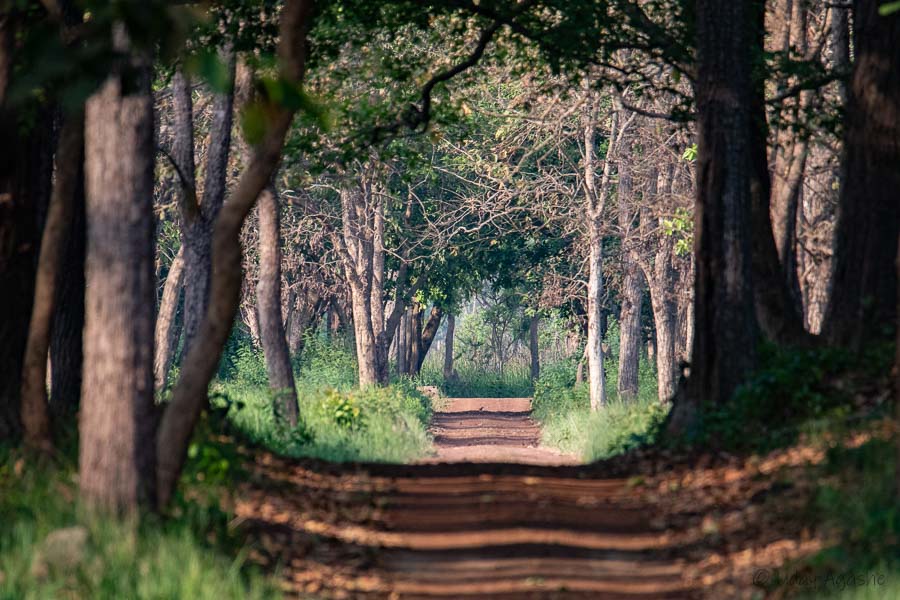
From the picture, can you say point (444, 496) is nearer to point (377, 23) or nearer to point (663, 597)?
point (663, 597)

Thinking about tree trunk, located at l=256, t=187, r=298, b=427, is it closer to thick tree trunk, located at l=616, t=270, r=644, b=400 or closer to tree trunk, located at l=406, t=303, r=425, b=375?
thick tree trunk, located at l=616, t=270, r=644, b=400

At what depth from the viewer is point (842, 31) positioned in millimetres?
19016

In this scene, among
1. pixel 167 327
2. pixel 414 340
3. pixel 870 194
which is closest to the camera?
pixel 870 194

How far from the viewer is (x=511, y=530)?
9.27 meters

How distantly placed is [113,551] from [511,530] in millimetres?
3069

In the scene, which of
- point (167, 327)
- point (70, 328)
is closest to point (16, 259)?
point (70, 328)

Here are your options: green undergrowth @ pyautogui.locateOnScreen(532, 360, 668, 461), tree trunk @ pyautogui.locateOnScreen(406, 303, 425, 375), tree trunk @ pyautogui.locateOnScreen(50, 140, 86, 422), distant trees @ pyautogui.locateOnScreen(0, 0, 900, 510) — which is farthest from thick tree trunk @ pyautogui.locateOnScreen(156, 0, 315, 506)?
tree trunk @ pyautogui.locateOnScreen(406, 303, 425, 375)

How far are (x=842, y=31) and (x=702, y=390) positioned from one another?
7.77 metres

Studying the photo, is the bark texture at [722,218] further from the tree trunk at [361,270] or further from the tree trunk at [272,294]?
the tree trunk at [361,270]

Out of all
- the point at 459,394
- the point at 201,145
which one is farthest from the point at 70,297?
the point at 459,394

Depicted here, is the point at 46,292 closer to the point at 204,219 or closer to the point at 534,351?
the point at 204,219

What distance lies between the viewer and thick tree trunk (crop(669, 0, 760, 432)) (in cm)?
1362

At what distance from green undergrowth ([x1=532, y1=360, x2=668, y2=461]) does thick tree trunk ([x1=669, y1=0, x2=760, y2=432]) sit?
1.73m

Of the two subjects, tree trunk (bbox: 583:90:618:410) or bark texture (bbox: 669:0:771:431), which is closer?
bark texture (bbox: 669:0:771:431)
